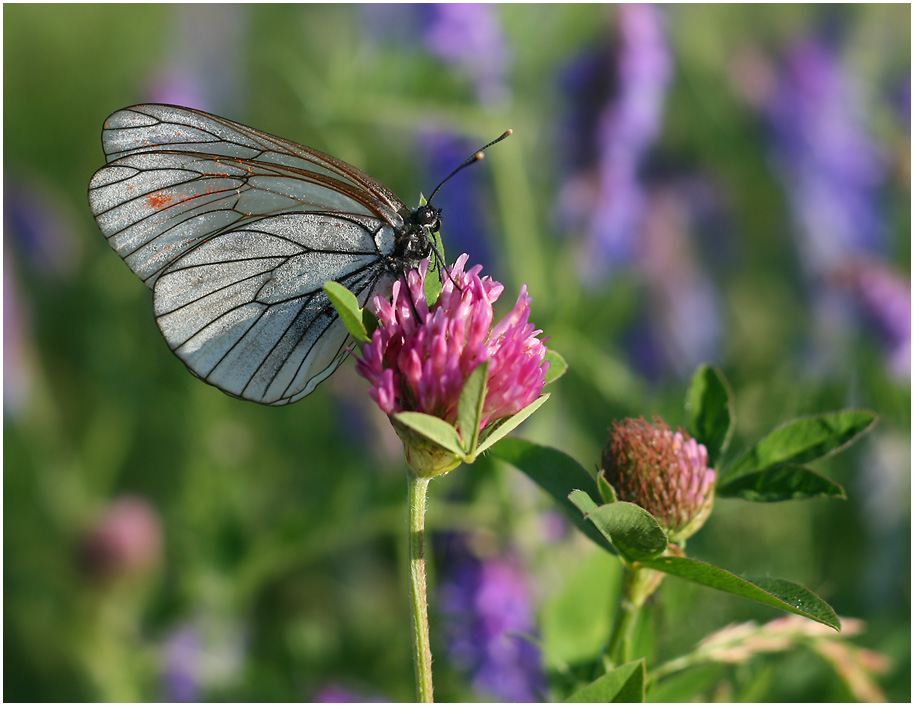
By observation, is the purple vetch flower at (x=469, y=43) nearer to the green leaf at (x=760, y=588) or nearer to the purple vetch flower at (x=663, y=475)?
the purple vetch flower at (x=663, y=475)

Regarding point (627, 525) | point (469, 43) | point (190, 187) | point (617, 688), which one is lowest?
point (617, 688)

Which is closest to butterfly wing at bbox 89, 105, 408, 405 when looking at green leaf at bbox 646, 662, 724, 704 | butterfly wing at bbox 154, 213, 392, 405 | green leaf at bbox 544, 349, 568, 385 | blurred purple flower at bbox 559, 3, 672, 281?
butterfly wing at bbox 154, 213, 392, 405

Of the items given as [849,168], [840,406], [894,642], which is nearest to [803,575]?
[894,642]

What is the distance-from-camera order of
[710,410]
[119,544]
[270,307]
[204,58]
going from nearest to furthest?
[710,410] → [270,307] → [119,544] → [204,58]

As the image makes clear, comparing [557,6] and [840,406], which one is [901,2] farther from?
[840,406]

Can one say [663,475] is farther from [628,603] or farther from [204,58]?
[204,58]

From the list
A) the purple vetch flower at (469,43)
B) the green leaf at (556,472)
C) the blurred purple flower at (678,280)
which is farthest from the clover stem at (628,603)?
the blurred purple flower at (678,280)

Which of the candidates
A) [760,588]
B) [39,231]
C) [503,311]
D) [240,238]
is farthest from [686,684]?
[39,231]
